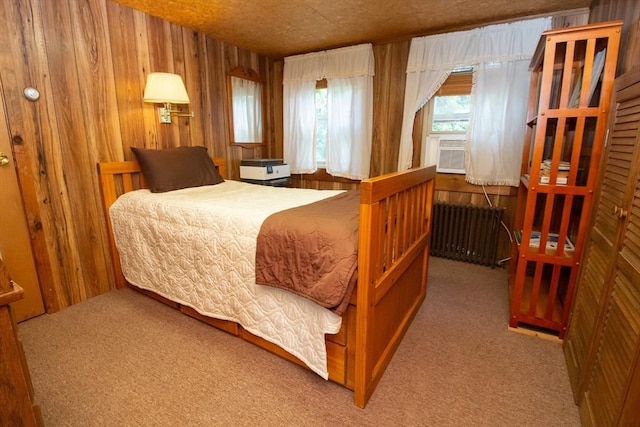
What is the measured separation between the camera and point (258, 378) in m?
1.57

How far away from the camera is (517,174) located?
2729mm

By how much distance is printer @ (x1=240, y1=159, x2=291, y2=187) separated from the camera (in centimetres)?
328

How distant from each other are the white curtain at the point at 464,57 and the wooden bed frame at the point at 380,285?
3.62 ft

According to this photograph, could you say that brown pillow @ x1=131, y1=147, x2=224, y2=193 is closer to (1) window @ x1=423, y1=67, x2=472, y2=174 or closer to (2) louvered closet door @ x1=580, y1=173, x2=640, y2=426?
(1) window @ x1=423, y1=67, x2=472, y2=174

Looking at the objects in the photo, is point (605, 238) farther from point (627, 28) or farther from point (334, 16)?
point (334, 16)

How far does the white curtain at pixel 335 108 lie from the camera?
3.27 meters

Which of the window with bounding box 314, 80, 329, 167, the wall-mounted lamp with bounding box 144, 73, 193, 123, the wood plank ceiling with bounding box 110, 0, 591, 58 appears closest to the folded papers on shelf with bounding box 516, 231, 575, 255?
the wood plank ceiling with bounding box 110, 0, 591, 58

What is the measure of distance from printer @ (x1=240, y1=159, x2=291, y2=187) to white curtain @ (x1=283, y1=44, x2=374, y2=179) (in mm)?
432

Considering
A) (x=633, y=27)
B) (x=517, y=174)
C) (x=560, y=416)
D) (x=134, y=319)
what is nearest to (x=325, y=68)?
(x=517, y=174)

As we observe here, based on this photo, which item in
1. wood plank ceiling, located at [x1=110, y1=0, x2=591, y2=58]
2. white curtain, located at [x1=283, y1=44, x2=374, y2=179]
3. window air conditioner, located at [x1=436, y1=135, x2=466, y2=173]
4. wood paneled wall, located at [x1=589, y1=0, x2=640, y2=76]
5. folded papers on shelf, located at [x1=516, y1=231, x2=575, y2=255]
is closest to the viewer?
wood paneled wall, located at [x1=589, y1=0, x2=640, y2=76]

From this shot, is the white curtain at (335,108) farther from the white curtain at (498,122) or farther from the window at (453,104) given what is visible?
the white curtain at (498,122)

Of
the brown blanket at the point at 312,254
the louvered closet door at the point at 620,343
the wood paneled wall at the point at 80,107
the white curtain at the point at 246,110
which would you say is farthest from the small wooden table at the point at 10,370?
the white curtain at the point at 246,110

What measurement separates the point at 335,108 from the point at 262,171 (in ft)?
3.44

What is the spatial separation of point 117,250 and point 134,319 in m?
0.64
